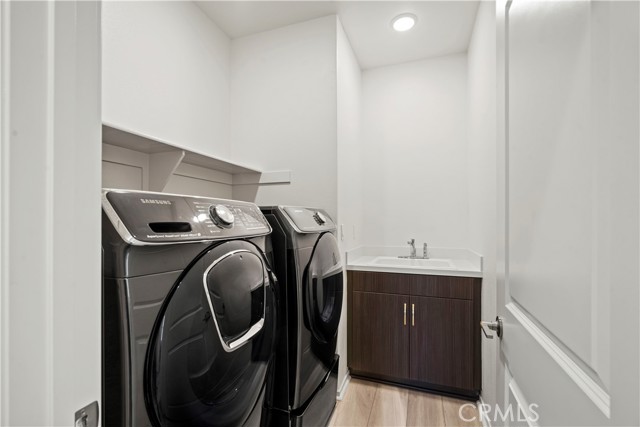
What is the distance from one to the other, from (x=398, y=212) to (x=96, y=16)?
8.40ft

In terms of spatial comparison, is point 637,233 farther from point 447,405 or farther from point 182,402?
point 447,405

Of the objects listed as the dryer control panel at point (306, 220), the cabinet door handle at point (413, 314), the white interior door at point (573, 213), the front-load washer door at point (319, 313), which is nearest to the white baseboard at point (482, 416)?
the cabinet door handle at point (413, 314)

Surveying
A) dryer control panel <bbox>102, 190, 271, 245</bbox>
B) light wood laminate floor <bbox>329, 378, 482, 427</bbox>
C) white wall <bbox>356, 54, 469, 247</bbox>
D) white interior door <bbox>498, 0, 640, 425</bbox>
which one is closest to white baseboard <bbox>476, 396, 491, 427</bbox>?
light wood laminate floor <bbox>329, 378, 482, 427</bbox>

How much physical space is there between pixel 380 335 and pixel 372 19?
2.33 meters

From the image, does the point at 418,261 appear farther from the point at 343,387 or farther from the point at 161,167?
the point at 161,167

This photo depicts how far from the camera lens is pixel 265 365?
0.98 m

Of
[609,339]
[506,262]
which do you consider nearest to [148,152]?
[506,262]

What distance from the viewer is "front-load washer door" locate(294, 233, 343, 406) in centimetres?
132

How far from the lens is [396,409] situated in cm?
188

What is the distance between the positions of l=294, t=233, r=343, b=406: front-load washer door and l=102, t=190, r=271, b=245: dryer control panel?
483 mm

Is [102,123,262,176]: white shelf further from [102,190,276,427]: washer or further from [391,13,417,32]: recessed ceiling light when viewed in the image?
[391,13,417,32]: recessed ceiling light

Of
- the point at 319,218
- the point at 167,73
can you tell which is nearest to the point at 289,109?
the point at 167,73

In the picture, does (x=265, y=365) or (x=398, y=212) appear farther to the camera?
(x=398, y=212)

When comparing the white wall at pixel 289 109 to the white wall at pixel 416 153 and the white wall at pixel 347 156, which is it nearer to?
the white wall at pixel 347 156
